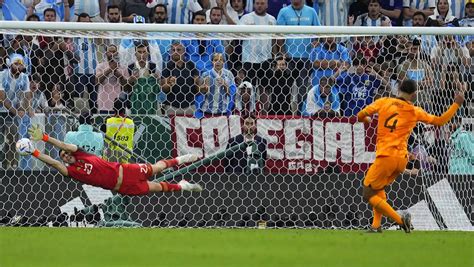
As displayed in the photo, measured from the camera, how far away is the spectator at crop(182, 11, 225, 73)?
618 inches

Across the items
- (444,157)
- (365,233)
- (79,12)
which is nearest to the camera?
(365,233)

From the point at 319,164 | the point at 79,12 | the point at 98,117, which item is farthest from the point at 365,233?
the point at 79,12

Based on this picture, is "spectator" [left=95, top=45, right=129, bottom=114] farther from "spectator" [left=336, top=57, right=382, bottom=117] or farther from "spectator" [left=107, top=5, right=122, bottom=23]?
"spectator" [left=336, top=57, right=382, bottom=117]

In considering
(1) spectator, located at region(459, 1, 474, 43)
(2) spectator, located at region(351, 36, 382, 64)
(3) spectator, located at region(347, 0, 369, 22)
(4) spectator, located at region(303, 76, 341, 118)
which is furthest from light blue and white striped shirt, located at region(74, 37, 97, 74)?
(1) spectator, located at region(459, 1, 474, 43)

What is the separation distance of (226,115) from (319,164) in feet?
4.56

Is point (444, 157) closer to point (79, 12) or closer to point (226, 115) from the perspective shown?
point (226, 115)

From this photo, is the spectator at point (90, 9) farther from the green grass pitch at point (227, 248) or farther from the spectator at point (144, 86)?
the green grass pitch at point (227, 248)

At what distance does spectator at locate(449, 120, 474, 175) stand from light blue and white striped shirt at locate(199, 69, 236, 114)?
295 centimetres

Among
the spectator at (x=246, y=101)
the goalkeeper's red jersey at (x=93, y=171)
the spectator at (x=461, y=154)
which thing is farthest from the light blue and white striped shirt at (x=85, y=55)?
the spectator at (x=461, y=154)

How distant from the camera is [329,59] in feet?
51.5

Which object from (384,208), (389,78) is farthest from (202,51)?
(384,208)

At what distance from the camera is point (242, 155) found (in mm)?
15266

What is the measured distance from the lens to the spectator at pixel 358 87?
50.4 ft

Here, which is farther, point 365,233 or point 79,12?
point 79,12
